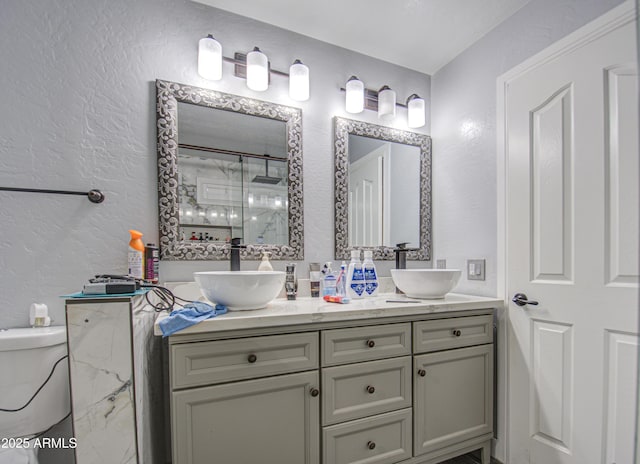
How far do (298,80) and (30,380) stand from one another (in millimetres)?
1663

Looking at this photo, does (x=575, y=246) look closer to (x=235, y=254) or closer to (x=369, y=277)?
(x=369, y=277)

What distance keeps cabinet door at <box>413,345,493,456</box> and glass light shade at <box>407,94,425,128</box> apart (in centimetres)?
134

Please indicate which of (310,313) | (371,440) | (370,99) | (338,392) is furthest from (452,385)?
(370,99)

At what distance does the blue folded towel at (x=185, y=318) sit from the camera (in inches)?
36.1

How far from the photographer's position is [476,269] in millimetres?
1671

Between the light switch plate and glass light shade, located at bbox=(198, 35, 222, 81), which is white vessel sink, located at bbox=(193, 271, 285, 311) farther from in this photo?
the light switch plate

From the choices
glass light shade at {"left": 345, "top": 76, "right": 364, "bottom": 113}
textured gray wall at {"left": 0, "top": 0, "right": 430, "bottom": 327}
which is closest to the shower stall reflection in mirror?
textured gray wall at {"left": 0, "top": 0, "right": 430, "bottom": 327}

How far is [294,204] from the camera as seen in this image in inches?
63.1

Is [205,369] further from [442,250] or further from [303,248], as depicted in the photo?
[442,250]

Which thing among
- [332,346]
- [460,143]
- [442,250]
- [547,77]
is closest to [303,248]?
[332,346]

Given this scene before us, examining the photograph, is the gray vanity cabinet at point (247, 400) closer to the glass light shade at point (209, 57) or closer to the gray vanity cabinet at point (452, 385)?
the gray vanity cabinet at point (452, 385)

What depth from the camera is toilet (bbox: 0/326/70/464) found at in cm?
100

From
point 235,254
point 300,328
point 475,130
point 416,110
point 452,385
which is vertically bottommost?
point 452,385

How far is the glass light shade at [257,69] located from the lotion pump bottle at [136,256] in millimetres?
893
